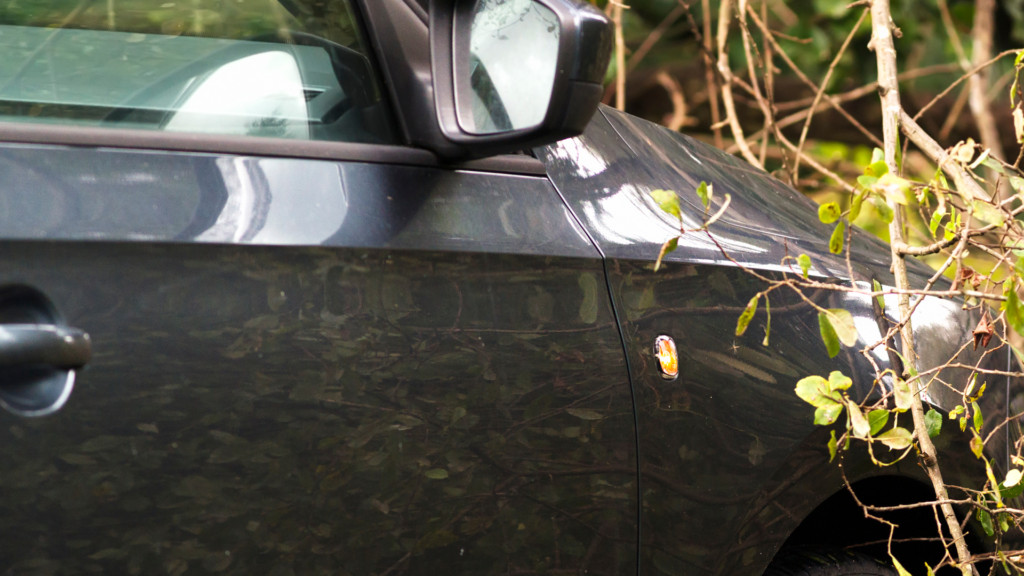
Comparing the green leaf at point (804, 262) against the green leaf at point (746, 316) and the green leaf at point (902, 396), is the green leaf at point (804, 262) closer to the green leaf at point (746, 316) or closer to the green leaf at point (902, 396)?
the green leaf at point (746, 316)

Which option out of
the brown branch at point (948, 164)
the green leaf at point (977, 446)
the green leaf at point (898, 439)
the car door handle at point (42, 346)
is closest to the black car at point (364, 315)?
the car door handle at point (42, 346)

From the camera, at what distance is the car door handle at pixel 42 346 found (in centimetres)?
110

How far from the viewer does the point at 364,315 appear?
1304 mm

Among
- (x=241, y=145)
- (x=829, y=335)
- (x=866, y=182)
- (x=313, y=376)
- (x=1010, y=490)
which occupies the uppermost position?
(x=241, y=145)

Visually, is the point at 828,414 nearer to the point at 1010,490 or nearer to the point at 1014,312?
the point at 1014,312

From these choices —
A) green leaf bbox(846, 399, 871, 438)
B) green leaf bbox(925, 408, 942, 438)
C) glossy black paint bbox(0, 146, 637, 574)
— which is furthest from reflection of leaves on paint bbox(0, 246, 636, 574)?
green leaf bbox(925, 408, 942, 438)

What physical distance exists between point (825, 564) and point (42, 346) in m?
1.34

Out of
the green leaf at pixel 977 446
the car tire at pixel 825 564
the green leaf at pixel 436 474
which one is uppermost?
the green leaf at pixel 436 474

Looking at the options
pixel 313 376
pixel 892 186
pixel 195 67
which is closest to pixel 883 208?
pixel 892 186

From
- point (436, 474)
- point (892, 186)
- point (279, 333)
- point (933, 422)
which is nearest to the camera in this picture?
point (279, 333)

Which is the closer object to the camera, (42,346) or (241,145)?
(42,346)

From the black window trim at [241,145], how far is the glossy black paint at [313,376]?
0.05ft

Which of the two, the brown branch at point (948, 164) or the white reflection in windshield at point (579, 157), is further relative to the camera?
the brown branch at point (948, 164)

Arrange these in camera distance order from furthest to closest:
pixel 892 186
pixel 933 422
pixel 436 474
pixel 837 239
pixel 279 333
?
pixel 933 422 → pixel 837 239 → pixel 892 186 → pixel 436 474 → pixel 279 333
